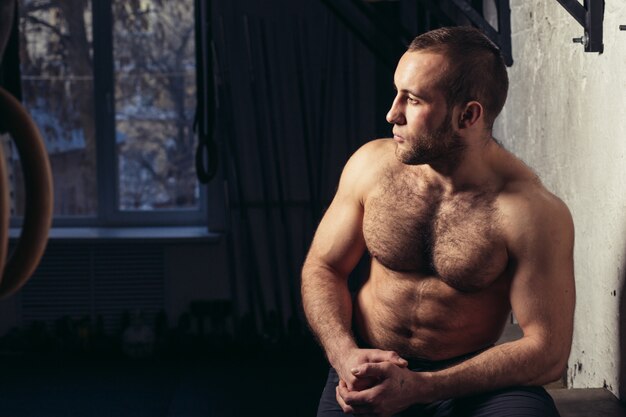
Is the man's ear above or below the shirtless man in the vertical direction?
above

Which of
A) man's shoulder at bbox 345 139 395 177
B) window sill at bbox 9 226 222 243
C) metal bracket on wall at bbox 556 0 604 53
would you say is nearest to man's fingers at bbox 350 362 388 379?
man's shoulder at bbox 345 139 395 177

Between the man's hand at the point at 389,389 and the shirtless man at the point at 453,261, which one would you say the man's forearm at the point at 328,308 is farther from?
the man's hand at the point at 389,389

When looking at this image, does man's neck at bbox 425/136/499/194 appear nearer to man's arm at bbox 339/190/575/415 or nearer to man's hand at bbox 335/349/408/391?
man's arm at bbox 339/190/575/415

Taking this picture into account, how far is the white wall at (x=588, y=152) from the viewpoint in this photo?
163 cm

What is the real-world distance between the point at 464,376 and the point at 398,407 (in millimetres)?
129

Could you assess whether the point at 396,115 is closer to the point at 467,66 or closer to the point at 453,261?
the point at 467,66

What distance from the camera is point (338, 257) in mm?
1842

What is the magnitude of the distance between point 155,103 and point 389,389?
11.5 ft

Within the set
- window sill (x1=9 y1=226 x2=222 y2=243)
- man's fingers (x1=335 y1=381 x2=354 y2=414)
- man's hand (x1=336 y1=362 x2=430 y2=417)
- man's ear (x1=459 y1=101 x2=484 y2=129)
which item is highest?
man's ear (x1=459 y1=101 x2=484 y2=129)

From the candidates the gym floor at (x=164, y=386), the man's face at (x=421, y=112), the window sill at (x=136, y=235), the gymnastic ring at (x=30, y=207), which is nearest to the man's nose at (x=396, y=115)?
the man's face at (x=421, y=112)

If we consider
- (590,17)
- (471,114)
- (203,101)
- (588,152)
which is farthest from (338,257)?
(203,101)

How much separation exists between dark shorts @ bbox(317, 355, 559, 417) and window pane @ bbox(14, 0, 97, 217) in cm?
346

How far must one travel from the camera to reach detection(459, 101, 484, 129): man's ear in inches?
62.0

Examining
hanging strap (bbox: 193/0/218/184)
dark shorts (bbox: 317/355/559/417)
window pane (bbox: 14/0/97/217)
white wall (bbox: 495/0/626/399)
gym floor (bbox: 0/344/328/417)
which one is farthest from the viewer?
window pane (bbox: 14/0/97/217)
